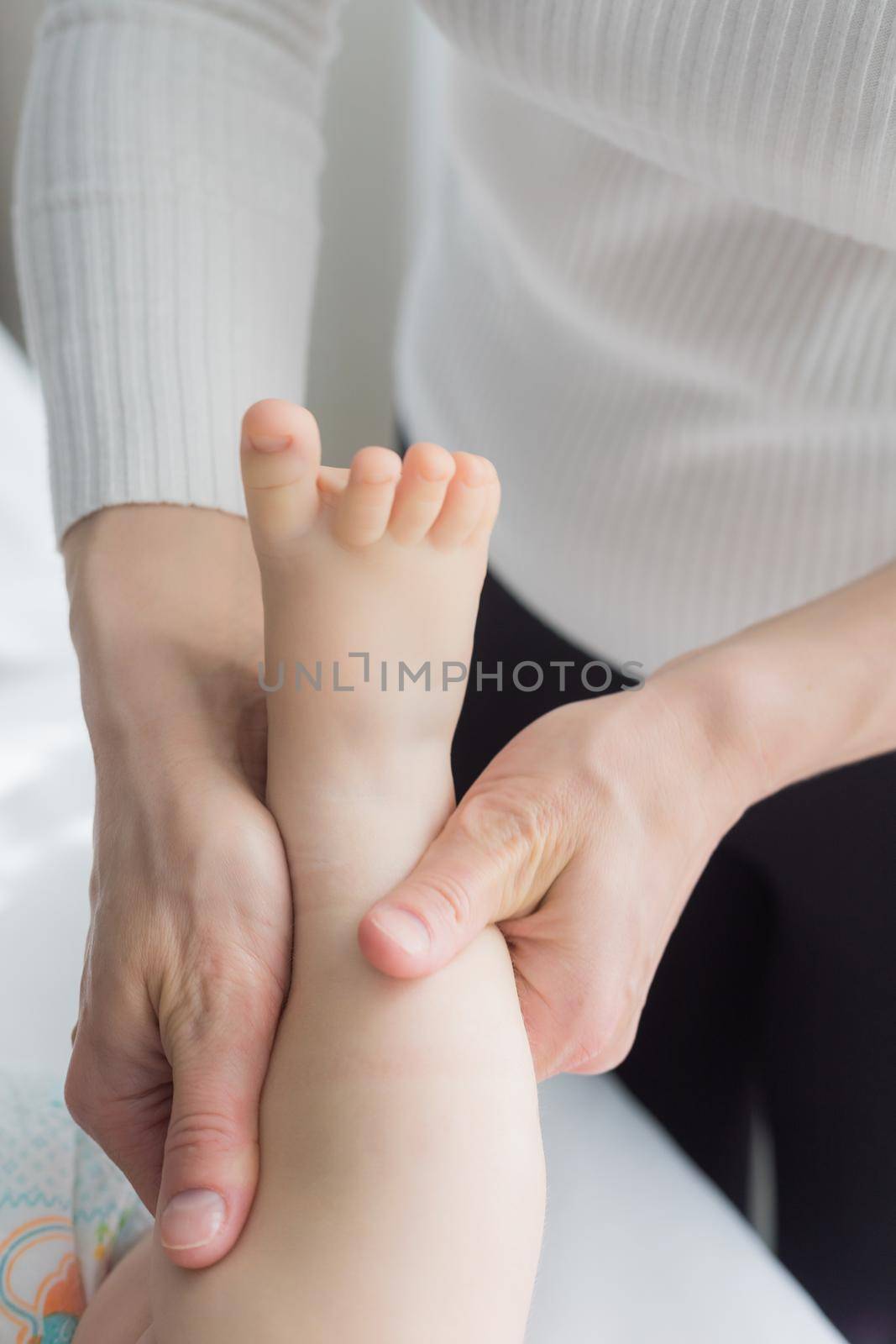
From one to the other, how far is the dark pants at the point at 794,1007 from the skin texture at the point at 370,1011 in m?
0.26

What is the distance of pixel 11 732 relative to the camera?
1029mm

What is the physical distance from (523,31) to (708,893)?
0.55m

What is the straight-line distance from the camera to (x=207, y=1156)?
1.52ft

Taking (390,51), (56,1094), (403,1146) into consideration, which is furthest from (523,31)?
(390,51)

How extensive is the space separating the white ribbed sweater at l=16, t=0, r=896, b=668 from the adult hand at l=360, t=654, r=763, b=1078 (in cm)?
17

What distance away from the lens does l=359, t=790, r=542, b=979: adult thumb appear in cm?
48

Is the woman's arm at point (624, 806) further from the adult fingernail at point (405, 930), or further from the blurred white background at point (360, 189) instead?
the blurred white background at point (360, 189)

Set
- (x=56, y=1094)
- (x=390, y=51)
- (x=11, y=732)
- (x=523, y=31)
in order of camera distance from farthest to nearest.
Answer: (x=390, y=51) < (x=11, y=732) < (x=56, y=1094) < (x=523, y=31)

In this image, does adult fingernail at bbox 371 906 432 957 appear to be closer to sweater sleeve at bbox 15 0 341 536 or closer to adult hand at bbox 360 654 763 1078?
adult hand at bbox 360 654 763 1078

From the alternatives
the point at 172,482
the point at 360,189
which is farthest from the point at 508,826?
the point at 360,189

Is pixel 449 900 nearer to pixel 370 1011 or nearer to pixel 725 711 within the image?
pixel 370 1011

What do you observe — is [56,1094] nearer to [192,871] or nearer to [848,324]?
[192,871]

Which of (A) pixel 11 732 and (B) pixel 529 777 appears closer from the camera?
(B) pixel 529 777

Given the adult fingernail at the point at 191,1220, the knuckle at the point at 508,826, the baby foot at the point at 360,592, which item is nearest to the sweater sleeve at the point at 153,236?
the baby foot at the point at 360,592
